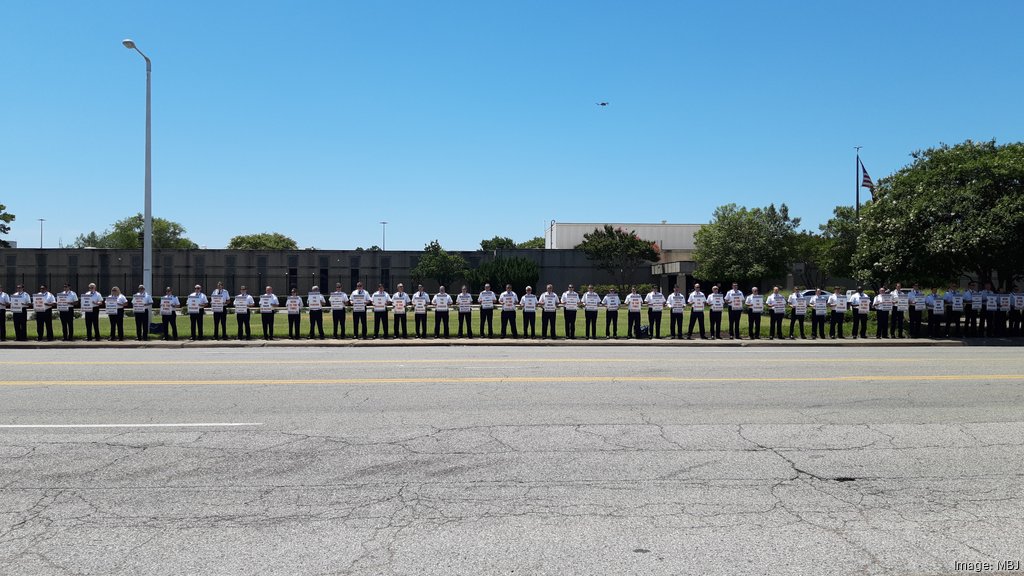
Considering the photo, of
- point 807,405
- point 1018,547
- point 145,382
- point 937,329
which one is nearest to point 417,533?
point 1018,547

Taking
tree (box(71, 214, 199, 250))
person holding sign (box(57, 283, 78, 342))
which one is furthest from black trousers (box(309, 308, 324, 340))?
tree (box(71, 214, 199, 250))

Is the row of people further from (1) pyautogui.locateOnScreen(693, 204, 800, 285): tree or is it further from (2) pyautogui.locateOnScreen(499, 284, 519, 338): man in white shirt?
(1) pyautogui.locateOnScreen(693, 204, 800, 285): tree

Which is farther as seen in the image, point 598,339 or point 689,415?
point 598,339

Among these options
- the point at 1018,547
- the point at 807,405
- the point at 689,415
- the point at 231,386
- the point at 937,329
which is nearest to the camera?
the point at 1018,547

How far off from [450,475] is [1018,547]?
3908 millimetres

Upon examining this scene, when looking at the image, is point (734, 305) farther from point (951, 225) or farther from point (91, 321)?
point (91, 321)

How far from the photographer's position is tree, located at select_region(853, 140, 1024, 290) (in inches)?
866

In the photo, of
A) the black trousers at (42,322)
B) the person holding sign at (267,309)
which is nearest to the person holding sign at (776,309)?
the person holding sign at (267,309)

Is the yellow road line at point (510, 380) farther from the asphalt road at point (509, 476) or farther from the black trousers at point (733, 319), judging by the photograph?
the black trousers at point (733, 319)

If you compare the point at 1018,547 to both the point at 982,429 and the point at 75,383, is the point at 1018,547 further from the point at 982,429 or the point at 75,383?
the point at 75,383

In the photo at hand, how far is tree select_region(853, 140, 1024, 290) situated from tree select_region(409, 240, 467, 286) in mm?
36540

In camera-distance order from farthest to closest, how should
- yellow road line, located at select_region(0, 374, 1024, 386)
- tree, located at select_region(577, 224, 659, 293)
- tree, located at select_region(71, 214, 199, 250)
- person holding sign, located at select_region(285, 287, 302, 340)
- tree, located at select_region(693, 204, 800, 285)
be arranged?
tree, located at select_region(71, 214, 199, 250) < tree, located at select_region(577, 224, 659, 293) < tree, located at select_region(693, 204, 800, 285) < person holding sign, located at select_region(285, 287, 302, 340) < yellow road line, located at select_region(0, 374, 1024, 386)

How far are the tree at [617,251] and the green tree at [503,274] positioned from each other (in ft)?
18.8

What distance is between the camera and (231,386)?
432 inches
